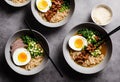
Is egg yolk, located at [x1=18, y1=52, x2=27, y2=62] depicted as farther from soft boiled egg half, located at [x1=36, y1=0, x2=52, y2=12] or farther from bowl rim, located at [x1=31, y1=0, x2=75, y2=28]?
soft boiled egg half, located at [x1=36, y1=0, x2=52, y2=12]

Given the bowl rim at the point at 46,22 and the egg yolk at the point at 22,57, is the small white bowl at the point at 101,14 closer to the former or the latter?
the bowl rim at the point at 46,22

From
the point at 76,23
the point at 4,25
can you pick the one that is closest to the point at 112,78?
the point at 76,23

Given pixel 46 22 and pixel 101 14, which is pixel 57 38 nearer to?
pixel 46 22

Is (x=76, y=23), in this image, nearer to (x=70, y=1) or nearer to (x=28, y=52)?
(x=70, y=1)

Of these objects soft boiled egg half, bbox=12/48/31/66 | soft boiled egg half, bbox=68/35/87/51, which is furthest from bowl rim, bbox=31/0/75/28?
soft boiled egg half, bbox=12/48/31/66

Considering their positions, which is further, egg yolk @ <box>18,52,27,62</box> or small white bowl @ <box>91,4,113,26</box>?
small white bowl @ <box>91,4,113,26</box>

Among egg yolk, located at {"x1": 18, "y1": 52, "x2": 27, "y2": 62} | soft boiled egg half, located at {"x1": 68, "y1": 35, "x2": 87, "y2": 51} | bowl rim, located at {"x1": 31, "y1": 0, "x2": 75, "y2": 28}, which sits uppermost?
bowl rim, located at {"x1": 31, "y1": 0, "x2": 75, "y2": 28}

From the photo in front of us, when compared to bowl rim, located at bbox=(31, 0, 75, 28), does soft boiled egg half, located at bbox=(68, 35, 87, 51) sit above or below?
below
